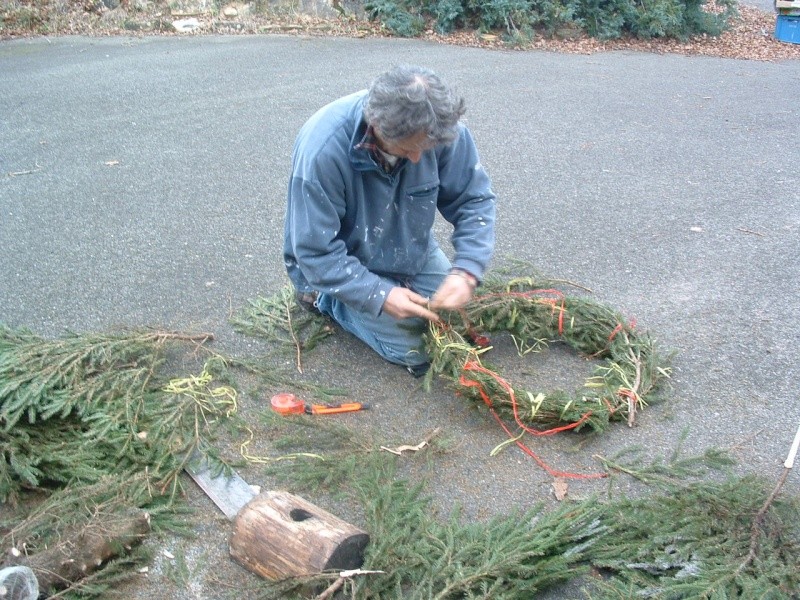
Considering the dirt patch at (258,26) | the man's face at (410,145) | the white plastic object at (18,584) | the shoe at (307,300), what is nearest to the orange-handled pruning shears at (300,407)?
the shoe at (307,300)

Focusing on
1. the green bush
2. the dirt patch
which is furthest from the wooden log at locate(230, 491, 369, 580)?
the green bush

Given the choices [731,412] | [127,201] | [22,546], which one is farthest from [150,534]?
[127,201]

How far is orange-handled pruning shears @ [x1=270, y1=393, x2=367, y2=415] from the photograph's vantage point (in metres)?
3.44

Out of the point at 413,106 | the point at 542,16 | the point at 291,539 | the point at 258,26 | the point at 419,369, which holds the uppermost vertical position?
the point at 413,106

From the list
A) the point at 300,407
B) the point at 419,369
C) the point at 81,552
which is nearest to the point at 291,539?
the point at 81,552

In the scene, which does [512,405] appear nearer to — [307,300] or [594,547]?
[594,547]

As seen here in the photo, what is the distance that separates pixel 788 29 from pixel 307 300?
35.7ft

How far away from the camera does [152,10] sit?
39.1 feet

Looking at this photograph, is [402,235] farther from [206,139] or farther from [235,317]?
[206,139]

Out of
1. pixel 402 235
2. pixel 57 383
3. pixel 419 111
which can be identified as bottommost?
pixel 57 383

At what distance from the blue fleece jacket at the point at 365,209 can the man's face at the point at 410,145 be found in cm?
21

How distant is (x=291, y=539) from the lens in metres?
2.56

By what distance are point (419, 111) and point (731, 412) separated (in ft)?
6.14

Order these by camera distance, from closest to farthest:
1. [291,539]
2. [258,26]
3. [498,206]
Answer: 1. [291,539]
2. [498,206]
3. [258,26]
